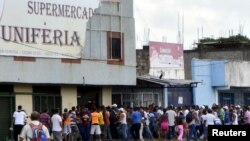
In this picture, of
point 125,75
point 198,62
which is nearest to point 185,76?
point 198,62

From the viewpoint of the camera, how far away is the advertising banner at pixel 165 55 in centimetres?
4578

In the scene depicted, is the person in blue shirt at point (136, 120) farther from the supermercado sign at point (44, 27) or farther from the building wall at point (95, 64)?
the supermercado sign at point (44, 27)

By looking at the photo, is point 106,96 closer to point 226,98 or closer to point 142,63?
point 142,63

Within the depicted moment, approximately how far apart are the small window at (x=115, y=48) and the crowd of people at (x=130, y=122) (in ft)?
15.8

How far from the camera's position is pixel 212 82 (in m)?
50.7

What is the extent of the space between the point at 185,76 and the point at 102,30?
11262 mm

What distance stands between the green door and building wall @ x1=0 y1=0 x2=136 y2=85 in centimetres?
102

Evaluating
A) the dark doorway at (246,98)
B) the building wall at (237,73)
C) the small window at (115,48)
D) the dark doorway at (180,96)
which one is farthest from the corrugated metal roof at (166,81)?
the dark doorway at (246,98)

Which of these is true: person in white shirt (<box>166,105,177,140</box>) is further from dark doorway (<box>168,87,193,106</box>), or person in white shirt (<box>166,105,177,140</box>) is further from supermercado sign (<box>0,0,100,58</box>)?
dark doorway (<box>168,87,193,106</box>)

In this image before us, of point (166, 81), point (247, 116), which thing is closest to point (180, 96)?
point (166, 81)

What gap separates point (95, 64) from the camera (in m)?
40.2

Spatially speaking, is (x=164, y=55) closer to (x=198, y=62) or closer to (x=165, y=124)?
(x=198, y=62)

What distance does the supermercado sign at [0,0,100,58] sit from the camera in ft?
118

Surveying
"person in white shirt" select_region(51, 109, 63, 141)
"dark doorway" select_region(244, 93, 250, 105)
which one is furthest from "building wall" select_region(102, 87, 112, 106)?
"dark doorway" select_region(244, 93, 250, 105)
